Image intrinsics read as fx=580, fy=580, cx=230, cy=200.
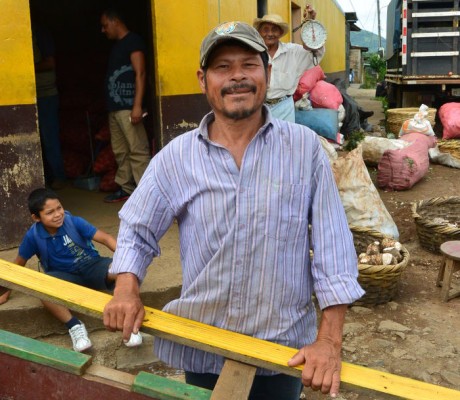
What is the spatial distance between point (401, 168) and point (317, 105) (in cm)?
132

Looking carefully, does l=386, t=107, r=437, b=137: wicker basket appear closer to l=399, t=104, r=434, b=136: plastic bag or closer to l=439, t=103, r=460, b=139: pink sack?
l=439, t=103, r=460, b=139: pink sack

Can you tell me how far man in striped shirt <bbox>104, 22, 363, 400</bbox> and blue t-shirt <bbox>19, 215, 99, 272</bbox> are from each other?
1.90 meters

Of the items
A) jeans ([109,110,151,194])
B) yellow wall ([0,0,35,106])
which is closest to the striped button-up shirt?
yellow wall ([0,0,35,106])

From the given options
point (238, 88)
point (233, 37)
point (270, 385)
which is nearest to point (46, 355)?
point (270, 385)

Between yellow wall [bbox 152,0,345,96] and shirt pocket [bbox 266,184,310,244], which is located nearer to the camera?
shirt pocket [bbox 266,184,310,244]

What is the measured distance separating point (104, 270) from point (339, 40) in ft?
48.1

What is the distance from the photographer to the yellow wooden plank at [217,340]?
Answer: 145cm

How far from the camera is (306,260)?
1.77 metres

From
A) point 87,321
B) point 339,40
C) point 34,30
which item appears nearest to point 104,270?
point 87,321

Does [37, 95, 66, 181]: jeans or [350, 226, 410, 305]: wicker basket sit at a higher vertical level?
[37, 95, 66, 181]: jeans

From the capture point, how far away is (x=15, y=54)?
13.2ft

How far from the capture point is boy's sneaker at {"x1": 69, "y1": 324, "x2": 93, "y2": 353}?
3412 millimetres

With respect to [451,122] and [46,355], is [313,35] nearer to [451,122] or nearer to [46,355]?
[451,122]

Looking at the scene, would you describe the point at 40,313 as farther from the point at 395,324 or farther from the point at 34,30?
the point at 34,30
